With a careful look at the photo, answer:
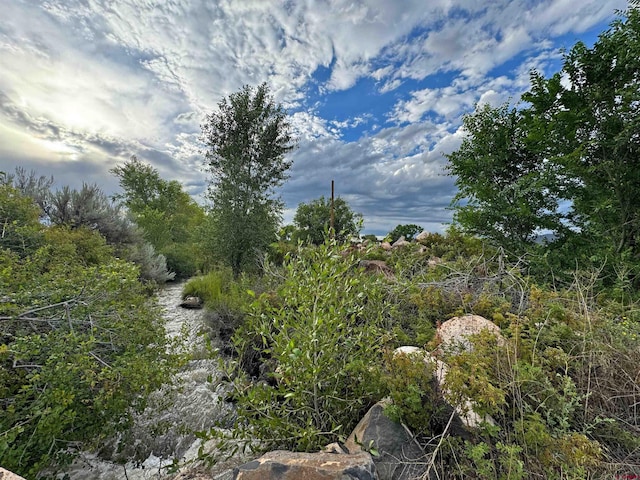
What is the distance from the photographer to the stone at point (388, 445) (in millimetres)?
1485

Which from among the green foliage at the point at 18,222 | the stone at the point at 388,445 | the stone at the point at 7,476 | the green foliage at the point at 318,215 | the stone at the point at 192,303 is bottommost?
the stone at the point at 192,303

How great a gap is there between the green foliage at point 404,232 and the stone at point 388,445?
31.2 ft

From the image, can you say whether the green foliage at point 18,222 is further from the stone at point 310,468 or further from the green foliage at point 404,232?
the green foliage at point 404,232

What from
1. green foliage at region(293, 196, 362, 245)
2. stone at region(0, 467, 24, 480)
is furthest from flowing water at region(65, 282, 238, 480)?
green foliage at region(293, 196, 362, 245)

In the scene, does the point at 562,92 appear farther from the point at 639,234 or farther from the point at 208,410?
the point at 208,410

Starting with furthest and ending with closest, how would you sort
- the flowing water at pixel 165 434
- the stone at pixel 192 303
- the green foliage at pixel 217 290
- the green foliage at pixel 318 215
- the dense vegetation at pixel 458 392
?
the green foliage at pixel 318 215 → the stone at pixel 192 303 → the green foliage at pixel 217 290 → the flowing water at pixel 165 434 → the dense vegetation at pixel 458 392

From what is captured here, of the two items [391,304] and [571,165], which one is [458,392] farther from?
[571,165]

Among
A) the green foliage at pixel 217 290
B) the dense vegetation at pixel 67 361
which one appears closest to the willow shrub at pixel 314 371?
the dense vegetation at pixel 67 361

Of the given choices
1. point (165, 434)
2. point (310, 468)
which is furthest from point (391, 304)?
point (165, 434)

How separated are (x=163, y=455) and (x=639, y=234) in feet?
23.4

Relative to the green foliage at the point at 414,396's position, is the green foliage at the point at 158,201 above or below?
above

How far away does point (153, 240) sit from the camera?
12297 mm

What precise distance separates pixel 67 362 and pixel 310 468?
1.89m

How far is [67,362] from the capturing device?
1.98m
